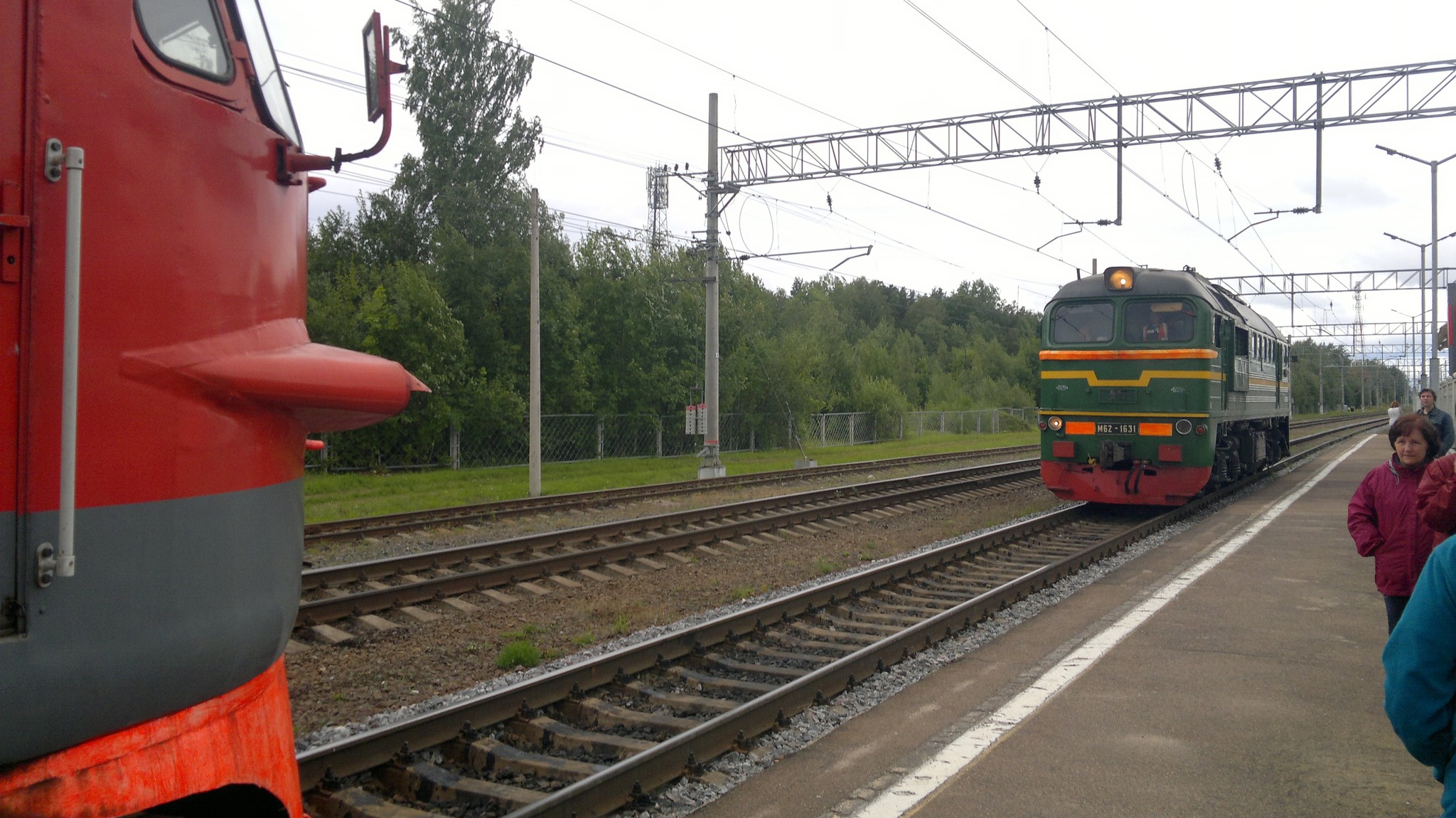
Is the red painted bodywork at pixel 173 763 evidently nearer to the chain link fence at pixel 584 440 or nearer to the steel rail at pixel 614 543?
the steel rail at pixel 614 543

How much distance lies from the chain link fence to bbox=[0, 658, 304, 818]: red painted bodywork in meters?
13.3

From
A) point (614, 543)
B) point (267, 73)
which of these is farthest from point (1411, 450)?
point (614, 543)

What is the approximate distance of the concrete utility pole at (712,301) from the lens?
20750 millimetres

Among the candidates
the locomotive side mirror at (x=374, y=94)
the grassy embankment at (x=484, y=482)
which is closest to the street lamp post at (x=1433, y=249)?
the grassy embankment at (x=484, y=482)

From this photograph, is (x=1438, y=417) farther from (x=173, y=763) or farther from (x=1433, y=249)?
(x=1433, y=249)

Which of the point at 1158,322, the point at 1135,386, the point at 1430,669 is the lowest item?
the point at 1430,669

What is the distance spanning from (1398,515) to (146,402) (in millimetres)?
5692

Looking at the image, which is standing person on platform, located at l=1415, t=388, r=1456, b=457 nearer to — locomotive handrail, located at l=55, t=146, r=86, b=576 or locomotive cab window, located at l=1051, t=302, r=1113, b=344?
locomotive cab window, located at l=1051, t=302, r=1113, b=344

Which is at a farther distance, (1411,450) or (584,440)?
(584,440)

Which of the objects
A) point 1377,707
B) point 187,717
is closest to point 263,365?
point 187,717

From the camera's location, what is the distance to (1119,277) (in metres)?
14.5

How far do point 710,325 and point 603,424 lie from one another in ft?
25.8

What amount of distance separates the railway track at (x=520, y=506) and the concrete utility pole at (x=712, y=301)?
74 centimetres

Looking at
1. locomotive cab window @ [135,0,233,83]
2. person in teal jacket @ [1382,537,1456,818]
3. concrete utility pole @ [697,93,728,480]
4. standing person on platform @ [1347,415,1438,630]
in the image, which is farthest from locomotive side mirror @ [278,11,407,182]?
concrete utility pole @ [697,93,728,480]
